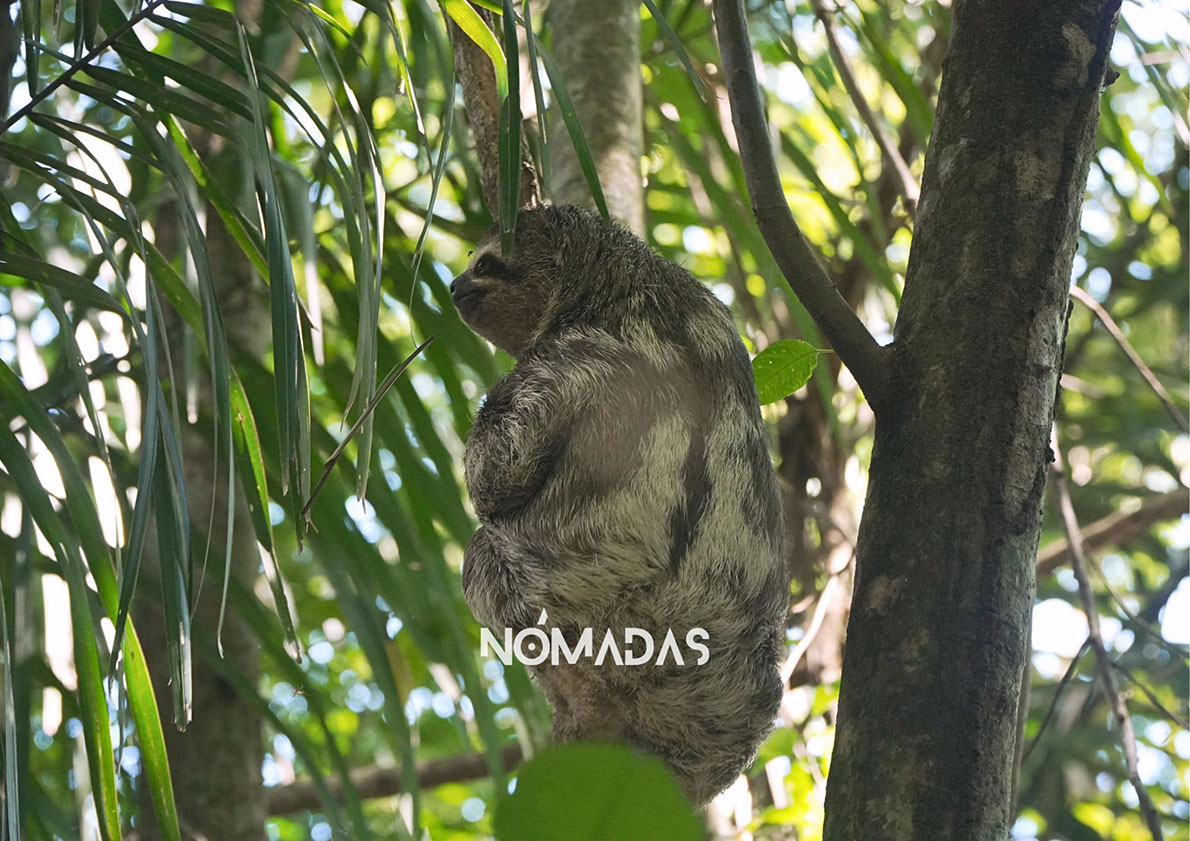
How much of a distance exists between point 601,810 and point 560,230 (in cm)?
197

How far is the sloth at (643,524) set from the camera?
1897 mm

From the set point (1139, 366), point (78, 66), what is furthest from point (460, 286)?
point (1139, 366)

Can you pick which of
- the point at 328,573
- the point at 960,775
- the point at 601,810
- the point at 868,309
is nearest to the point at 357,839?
the point at 328,573

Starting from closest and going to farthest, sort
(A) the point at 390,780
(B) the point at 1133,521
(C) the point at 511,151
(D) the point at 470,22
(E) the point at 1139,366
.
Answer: (C) the point at 511,151 → (D) the point at 470,22 → (E) the point at 1139,366 → (A) the point at 390,780 → (B) the point at 1133,521

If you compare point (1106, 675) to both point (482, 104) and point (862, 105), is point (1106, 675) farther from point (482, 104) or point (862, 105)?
point (482, 104)

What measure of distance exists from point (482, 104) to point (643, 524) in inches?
43.1

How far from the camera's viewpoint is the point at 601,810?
0.53 m

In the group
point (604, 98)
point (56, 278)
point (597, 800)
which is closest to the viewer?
point (597, 800)

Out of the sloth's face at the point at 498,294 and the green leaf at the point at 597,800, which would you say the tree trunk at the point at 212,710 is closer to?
the sloth's face at the point at 498,294

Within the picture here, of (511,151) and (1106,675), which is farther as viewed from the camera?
(1106,675)

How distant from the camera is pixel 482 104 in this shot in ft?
8.15

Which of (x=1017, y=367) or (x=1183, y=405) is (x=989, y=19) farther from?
(x=1183, y=405)

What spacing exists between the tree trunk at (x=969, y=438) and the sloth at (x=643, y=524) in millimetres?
441

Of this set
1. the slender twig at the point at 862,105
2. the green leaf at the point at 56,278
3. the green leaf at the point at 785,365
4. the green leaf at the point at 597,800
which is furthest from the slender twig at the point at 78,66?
the slender twig at the point at 862,105
